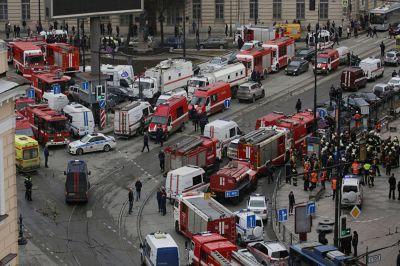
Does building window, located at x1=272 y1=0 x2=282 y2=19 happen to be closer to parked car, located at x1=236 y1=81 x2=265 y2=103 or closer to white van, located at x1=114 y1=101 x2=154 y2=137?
parked car, located at x1=236 y1=81 x2=265 y2=103

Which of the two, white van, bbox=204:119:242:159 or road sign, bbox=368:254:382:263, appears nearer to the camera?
road sign, bbox=368:254:382:263

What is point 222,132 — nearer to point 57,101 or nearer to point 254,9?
point 57,101

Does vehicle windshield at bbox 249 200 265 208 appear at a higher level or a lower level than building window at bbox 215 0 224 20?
lower

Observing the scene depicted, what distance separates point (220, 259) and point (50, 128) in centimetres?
2768

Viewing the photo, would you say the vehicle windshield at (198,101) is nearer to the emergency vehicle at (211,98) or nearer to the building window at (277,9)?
the emergency vehicle at (211,98)

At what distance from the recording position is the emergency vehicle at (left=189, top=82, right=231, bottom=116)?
254 ft

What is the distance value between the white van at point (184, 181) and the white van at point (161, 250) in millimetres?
10726

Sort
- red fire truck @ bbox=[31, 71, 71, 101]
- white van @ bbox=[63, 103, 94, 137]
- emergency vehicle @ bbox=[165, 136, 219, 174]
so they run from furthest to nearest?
red fire truck @ bbox=[31, 71, 71, 101] < white van @ bbox=[63, 103, 94, 137] < emergency vehicle @ bbox=[165, 136, 219, 174]

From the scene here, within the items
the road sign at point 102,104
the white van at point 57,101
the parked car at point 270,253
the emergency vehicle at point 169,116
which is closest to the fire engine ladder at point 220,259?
the parked car at point 270,253

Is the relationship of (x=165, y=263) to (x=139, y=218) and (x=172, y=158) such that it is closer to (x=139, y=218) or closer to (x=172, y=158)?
(x=139, y=218)

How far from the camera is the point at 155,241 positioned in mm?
48406

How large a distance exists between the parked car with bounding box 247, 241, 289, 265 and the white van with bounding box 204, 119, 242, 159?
1927cm

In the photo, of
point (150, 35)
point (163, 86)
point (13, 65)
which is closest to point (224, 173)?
point (163, 86)

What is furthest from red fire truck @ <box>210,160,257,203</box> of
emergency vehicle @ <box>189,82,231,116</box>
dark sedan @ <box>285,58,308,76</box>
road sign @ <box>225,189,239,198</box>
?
dark sedan @ <box>285,58,308,76</box>
